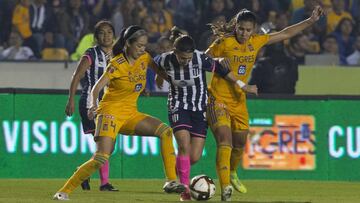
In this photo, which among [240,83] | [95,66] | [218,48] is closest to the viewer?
[240,83]

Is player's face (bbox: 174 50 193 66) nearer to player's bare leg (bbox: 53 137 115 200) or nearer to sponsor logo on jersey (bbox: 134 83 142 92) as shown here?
sponsor logo on jersey (bbox: 134 83 142 92)

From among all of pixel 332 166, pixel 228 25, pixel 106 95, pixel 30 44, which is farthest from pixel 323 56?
pixel 106 95

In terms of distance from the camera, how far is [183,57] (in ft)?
47.5

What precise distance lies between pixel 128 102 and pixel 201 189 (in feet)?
4.19

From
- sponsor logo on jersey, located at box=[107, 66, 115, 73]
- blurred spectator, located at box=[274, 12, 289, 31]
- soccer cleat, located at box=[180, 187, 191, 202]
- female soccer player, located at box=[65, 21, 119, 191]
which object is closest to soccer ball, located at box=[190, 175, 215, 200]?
soccer cleat, located at box=[180, 187, 191, 202]

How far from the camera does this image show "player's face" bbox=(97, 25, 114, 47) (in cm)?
1630

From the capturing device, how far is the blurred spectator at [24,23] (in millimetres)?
22766

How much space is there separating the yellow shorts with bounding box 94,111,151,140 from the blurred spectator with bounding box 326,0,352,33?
1031 cm

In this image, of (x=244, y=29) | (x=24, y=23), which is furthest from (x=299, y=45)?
(x=244, y=29)

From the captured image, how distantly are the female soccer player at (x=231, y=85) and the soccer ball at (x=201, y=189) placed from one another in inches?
18.1

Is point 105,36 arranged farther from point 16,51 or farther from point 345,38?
point 345,38

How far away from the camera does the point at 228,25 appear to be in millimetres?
15648

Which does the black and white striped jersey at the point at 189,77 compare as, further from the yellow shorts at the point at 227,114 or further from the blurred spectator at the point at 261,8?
the blurred spectator at the point at 261,8

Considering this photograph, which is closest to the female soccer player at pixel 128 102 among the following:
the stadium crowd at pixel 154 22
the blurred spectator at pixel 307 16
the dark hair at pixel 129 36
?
the dark hair at pixel 129 36
